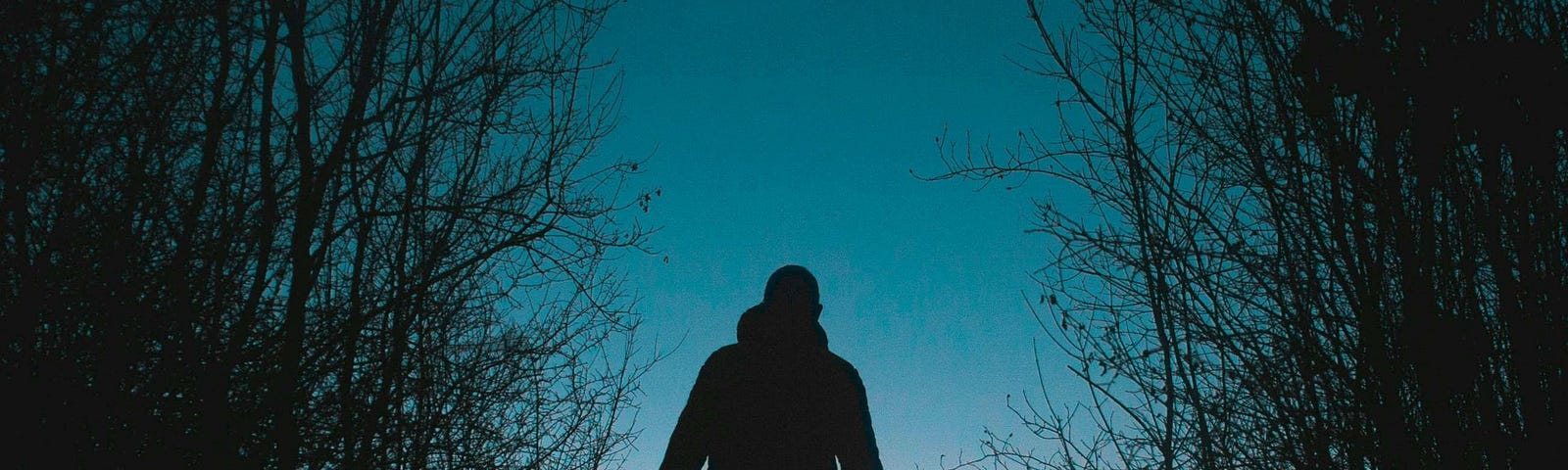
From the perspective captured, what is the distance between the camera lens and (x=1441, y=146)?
2840mm

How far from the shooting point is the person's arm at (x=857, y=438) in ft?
11.2

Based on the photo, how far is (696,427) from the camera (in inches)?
138

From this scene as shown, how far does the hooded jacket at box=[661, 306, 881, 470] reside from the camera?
3381 millimetres

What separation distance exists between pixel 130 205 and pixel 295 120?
5.00 feet

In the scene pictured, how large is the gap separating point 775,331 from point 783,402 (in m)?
0.24

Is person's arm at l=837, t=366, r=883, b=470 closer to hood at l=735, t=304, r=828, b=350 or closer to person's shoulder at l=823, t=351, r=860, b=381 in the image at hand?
person's shoulder at l=823, t=351, r=860, b=381

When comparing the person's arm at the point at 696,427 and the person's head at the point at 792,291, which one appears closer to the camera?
the person's head at the point at 792,291

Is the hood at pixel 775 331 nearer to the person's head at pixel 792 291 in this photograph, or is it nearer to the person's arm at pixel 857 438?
the person's head at pixel 792 291

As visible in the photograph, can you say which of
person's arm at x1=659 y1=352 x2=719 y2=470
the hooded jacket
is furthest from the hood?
person's arm at x1=659 y1=352 x2=719 y2=470

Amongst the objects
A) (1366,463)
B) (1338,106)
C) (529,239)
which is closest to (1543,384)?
(1366,463)

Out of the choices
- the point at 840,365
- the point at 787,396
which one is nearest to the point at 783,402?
the point at 787,396

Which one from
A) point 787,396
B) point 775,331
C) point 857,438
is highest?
point 775,331

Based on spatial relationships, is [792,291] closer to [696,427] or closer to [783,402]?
[783,402]

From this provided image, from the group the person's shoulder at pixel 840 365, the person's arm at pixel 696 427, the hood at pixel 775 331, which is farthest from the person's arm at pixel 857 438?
the person's arm at pixel 696 427
